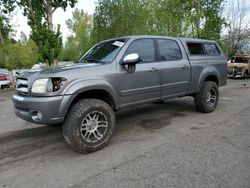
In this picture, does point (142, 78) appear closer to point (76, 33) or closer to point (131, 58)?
point (131, 58)

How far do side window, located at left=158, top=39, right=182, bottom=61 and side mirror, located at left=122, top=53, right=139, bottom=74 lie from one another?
974 millimetres

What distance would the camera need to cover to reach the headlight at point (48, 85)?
4.12 meters

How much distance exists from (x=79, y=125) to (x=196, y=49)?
387 centimetres

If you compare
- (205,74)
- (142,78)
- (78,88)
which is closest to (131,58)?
(142,78)

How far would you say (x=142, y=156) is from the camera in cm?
416

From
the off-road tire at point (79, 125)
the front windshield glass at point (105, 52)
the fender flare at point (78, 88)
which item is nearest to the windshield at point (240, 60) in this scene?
the front windshield glass at point (105, 52)

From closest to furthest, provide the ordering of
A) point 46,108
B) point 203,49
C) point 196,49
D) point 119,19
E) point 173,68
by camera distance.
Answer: point 46,108 → point 173,68 → point 196,49 → point 203,49 → point 119,19

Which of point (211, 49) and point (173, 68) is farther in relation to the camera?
point (211, 49)

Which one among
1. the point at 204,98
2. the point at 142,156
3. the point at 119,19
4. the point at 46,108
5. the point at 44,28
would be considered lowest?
the point at 142,156

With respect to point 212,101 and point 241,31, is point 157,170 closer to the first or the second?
point 212,101

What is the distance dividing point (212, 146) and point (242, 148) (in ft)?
1.50

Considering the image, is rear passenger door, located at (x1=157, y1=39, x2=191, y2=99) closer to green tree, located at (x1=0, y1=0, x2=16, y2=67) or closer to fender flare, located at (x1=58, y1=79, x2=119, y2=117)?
fender flare, located at (x1=58, y1=79, x2=119, y2=117)

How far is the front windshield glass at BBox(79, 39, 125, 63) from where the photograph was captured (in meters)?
5.07

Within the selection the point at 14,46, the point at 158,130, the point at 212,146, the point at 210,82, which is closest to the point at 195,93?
the point at 210,82
